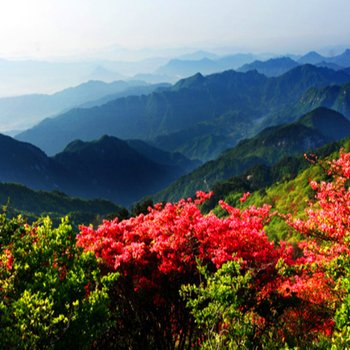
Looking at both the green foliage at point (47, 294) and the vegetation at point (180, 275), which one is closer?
the green foliage at point (47, 294)

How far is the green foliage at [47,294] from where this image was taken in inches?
444

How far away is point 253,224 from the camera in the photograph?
21.5 meters

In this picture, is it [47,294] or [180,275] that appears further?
[180,275]

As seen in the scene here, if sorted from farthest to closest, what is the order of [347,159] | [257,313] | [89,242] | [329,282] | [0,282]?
[347,159], [89,242], [257,313], [329,282], [0,282]

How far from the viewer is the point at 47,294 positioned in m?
13.0

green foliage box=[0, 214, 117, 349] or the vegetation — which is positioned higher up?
green foliage box=[0, 214, 117, 349]

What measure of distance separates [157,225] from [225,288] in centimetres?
1053

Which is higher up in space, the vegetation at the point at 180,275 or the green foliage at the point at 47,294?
the green foliage at the point at 47,294

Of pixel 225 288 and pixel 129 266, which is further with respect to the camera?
pixel 129 266

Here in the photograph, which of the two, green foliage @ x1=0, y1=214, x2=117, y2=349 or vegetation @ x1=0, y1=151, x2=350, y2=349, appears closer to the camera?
green foliage @ x1=0, y1=214, x2=117, y2=349

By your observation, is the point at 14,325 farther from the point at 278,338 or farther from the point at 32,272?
the point at 278,338

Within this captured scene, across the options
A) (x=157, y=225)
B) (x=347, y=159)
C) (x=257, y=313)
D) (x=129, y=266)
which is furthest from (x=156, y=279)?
(x=347, y=159)

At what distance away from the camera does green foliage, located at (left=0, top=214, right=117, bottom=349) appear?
37.0 feet

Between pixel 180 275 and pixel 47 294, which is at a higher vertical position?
pixel 47 294
